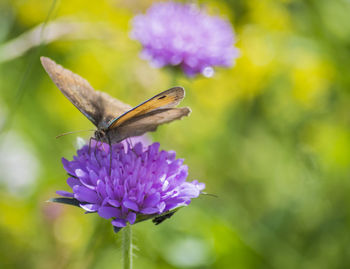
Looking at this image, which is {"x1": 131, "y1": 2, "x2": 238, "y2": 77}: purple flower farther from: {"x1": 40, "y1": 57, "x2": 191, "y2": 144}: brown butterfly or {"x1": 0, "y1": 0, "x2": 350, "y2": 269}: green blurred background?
{"x1": 40, "y1": 57, "x2": 191, "y2": 144}: brown butterfly

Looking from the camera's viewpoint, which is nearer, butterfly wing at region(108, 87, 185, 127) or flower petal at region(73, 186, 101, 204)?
flower petal at region(73, 186, 101, 204)

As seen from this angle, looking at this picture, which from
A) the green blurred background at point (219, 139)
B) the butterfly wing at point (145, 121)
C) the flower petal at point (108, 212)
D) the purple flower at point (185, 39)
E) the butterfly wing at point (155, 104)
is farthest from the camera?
the green blurred background at point (219, 139)

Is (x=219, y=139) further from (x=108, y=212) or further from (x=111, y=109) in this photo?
(x=108, y=212)

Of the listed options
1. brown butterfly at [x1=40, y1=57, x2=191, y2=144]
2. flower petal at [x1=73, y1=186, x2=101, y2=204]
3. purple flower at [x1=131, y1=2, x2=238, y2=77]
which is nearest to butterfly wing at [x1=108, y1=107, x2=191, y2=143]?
brown butterfly at [x1=40, y1=57, x2=191, y2=144]

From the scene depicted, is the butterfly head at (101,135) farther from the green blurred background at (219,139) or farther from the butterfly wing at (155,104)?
the green blurred background at (219,139)

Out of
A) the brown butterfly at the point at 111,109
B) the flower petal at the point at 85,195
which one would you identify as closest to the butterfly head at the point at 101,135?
the brown butterfly at the point at 111,109

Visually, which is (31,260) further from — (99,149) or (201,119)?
(201,119)

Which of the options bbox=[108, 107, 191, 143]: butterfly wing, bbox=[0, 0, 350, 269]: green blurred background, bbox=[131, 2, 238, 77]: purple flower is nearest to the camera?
bbox=[108, 107, 191, 143]: butterfly wing
